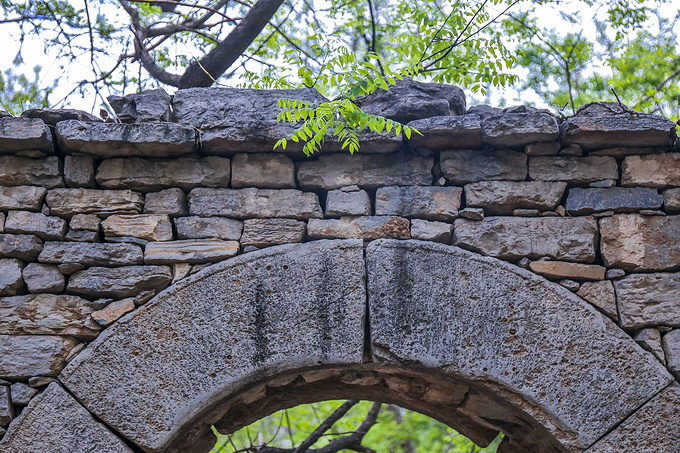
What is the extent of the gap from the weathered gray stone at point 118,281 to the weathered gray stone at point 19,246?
0.67 ft

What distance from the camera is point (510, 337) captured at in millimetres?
2252

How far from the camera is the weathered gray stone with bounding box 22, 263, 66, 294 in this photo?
237 centimetres

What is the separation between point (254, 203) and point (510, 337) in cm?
121

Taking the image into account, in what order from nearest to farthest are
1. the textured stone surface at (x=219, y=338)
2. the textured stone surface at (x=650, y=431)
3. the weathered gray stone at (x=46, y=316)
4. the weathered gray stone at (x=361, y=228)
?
the textured stone surface at (x=650, y=431) → the textured stone surface at (x=219, y=338) → the weathered gray stone at (x=46, y=316) → the weathered gray stone at (x=361, y=228)

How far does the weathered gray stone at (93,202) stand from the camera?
246cm

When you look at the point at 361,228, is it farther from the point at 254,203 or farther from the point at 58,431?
the point at 58,431

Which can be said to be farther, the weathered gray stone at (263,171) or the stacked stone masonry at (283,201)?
the weathered gray stone at (263,171)

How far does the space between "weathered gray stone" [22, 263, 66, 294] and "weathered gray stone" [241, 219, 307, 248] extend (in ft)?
2.56

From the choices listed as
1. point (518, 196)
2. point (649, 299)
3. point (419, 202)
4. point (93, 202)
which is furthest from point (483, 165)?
A: point (93, 202)

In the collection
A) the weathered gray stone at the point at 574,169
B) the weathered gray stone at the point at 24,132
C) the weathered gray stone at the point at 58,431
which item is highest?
the weathered gray stone at the point at 24,132

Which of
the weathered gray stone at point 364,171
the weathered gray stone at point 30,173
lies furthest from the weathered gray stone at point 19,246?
the weathered gray stone at point 364,171

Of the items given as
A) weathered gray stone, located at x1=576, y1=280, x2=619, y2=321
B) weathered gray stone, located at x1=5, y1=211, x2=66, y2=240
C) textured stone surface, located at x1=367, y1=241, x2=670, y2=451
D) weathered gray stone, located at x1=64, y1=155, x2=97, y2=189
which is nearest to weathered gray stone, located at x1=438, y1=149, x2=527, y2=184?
textured stone surface, located at x1=367, y1=241, x2=670, y2=451

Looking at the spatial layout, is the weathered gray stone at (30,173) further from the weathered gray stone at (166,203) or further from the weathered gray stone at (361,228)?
the weathered gray stone at (361,228)

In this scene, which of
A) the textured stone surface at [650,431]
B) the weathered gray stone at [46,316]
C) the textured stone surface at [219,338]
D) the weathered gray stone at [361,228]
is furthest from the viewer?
the weathered gray stone at [361,228]
